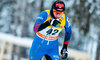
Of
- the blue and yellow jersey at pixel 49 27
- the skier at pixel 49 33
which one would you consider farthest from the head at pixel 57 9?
the blue and yellow jersey at pixel 49 27

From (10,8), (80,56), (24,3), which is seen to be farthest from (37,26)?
(10,8)

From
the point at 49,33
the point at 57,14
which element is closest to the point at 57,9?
the point at 57,14

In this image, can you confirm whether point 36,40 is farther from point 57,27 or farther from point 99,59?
point 99,59

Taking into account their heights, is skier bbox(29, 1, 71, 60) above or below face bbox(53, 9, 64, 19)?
below

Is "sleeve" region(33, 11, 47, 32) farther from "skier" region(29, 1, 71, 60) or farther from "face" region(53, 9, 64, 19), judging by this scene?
"face" region(53, 9, 64, 19)

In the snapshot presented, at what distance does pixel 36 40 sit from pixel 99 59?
4357mm

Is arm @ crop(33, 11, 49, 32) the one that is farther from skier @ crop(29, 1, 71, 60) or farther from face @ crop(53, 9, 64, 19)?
face @ crop(53, 9, 64, 19)

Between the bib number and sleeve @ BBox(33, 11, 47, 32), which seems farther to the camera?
the bib number

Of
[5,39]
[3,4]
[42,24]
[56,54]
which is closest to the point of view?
[42,24]

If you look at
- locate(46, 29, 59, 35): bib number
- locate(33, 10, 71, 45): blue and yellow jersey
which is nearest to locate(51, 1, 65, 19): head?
locate(33, 10, 71, 45): blue and yellow jersey

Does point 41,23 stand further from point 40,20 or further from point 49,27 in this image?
point 49,27

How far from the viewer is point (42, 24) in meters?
3.73

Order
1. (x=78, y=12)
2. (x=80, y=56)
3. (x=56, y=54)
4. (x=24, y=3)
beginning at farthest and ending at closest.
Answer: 1. (x=24, y=3)
2. (x=78, y=12)
3. (x=80, y=56)
4. (x=56, y=54)

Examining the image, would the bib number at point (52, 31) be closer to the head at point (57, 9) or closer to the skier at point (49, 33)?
the skier at point (49, 33)
